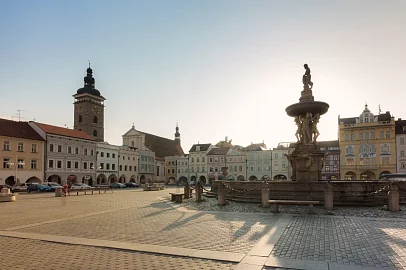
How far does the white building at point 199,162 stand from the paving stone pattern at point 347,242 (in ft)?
266

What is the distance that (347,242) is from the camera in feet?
29.2

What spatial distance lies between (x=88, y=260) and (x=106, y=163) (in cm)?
6840

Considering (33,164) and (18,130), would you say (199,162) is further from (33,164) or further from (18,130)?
(18,130)

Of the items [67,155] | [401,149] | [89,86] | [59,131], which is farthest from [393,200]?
[89,86]

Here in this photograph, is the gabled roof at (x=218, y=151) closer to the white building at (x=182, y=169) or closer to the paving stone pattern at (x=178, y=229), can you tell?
the white building at (x=182, y=169)

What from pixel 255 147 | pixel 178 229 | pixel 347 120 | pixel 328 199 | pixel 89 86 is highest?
pixel 89 86

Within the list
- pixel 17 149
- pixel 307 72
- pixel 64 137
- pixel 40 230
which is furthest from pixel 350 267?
pixel 64 137

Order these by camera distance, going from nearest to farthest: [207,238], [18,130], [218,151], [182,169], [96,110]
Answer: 1. [207,238]
2. [18,130]
3. [96,110]
4. [218,151]
5. [182,169]

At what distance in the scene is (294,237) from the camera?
31.6 feet

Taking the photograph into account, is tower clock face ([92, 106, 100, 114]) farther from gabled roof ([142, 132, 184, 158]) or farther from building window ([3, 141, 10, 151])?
building window ([3, 141, 10, 151])

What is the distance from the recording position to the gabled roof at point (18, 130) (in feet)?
167

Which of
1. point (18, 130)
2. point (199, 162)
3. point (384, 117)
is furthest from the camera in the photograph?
point (199, 162)

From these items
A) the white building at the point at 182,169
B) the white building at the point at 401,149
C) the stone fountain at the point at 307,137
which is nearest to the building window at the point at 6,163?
the stone fountain at the point at 307,137

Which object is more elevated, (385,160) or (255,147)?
(255,147)
